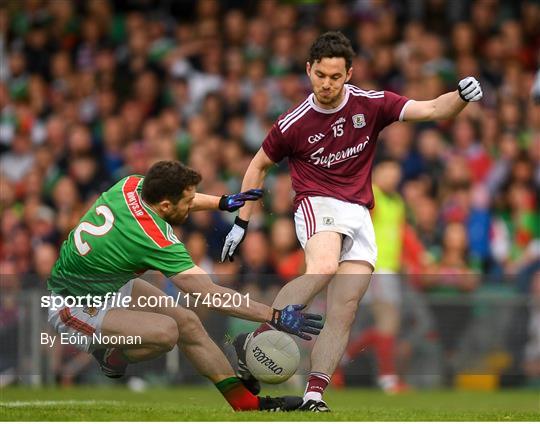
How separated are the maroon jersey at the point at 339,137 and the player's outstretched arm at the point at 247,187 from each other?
21 cm

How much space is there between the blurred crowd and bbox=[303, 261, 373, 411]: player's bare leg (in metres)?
Result: 3.91

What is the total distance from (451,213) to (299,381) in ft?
8.76

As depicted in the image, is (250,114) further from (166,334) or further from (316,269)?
(166,334)

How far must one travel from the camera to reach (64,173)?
1808 cm

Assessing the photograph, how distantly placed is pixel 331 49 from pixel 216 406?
2.83m

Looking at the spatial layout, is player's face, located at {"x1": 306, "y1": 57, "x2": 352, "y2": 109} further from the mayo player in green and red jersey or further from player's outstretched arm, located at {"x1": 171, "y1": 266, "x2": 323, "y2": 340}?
player's outstretched arm, located at {"x1": 171, "y1": 266, "x2": 323, "y2": 340}

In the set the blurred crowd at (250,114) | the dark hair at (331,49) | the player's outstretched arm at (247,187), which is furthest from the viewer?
the blurred crowd at (250,114)

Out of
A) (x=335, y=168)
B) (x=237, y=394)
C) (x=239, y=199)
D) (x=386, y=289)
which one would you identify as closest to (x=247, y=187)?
(x=239, y=199)

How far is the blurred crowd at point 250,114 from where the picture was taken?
53.7ft

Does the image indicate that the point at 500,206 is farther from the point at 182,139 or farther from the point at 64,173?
the point at 64,173

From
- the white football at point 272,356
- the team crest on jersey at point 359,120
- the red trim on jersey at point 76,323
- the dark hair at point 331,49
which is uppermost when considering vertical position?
the dark hair at point 331,49

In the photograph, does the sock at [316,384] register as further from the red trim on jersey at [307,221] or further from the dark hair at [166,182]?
the dark hair at [166,182]

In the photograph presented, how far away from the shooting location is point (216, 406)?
11.3 metres

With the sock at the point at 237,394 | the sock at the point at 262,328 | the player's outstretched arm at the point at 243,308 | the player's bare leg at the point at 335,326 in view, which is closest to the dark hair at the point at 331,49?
the player's bare leg at the point at 335,326
